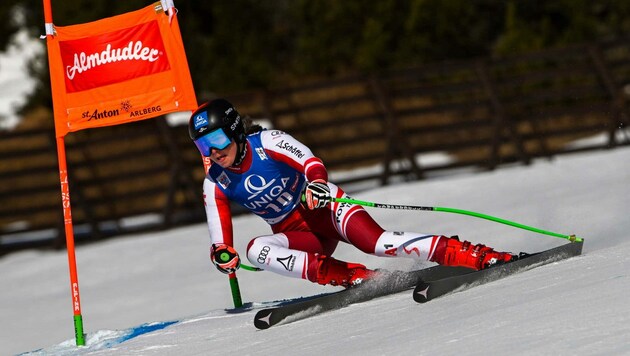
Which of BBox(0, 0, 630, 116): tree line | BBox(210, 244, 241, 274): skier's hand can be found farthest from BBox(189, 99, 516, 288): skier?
BBox(0, 0, 630, 116): tree line

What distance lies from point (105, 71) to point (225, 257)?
162 cm

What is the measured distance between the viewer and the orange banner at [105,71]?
7617 millimetres

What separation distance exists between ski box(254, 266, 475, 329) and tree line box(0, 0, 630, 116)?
1628 centimetres

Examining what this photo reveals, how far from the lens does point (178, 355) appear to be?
6375 mm

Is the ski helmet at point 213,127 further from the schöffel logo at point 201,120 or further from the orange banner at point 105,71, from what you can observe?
the orange banner at point 105,71

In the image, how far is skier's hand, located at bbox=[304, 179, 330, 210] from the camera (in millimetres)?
6453

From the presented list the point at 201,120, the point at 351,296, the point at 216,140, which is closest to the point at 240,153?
the point at 216,140

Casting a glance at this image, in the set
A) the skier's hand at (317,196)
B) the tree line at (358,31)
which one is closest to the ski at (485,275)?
the skier's hand at (317,196)

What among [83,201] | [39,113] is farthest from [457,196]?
[39,113]

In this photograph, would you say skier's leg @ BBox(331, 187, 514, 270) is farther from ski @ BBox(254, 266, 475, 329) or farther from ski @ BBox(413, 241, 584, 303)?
ski @ BBox(254, 266, 475, 329)

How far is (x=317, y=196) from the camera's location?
6.46 meters

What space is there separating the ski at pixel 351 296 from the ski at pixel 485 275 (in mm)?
500

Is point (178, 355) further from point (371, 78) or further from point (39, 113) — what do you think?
point (39, 113)

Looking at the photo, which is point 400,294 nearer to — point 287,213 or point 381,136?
point 287,213
